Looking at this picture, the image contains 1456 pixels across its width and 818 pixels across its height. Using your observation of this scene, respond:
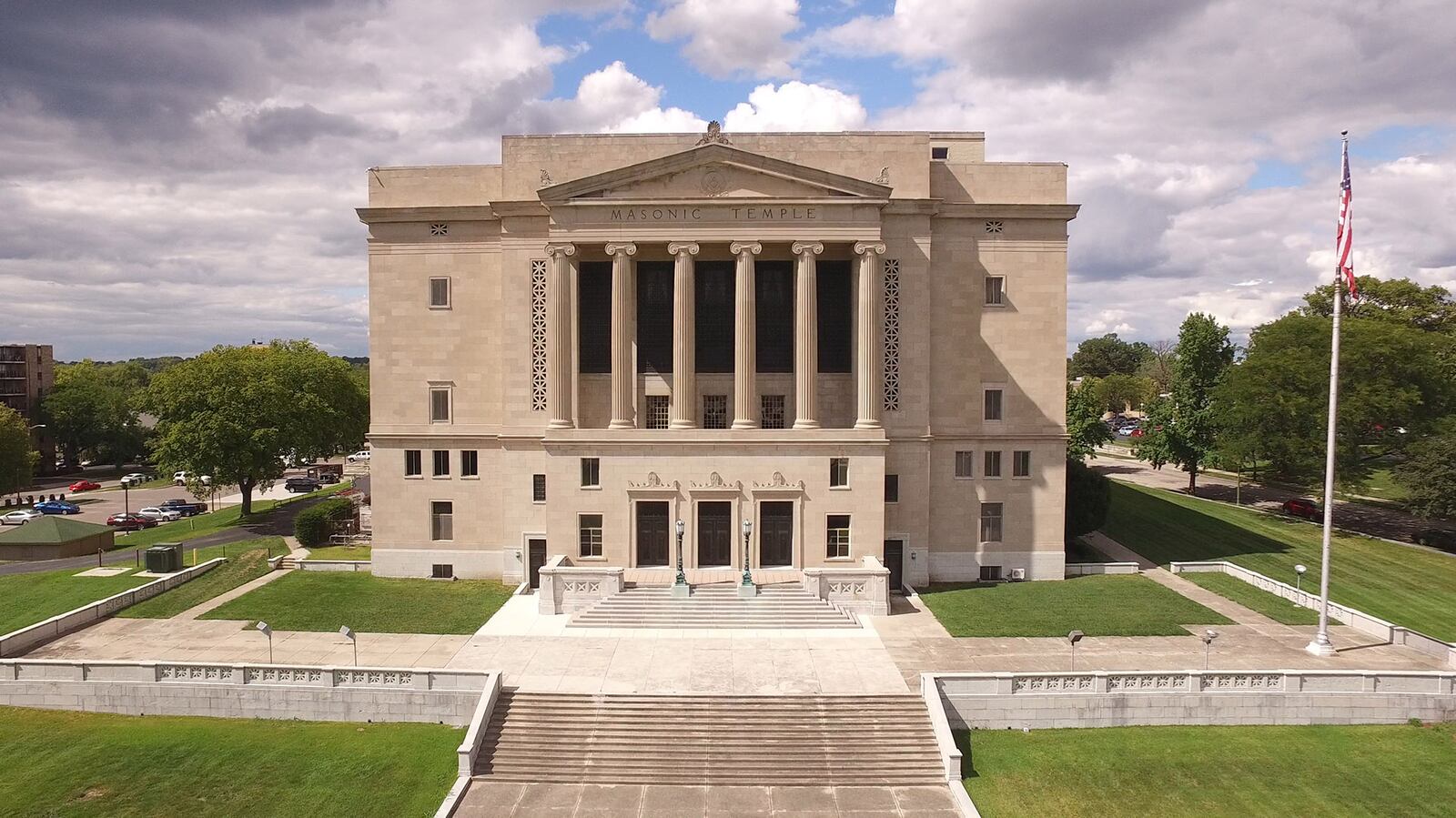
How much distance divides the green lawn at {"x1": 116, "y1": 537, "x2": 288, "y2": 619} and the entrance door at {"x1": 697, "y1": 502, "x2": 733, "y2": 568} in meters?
23.9

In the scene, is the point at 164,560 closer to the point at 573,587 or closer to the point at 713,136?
the point at 573,587

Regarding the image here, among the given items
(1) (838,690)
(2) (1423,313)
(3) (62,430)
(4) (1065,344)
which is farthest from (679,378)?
(3) (62,430)

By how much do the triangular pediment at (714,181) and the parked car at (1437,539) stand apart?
4201cm

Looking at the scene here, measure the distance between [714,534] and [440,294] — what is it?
65.1 ft

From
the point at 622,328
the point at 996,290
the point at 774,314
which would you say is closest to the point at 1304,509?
the point at 996,290

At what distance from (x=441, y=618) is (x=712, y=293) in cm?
2085

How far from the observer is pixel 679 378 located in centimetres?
3803

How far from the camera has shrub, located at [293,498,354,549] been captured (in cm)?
4803

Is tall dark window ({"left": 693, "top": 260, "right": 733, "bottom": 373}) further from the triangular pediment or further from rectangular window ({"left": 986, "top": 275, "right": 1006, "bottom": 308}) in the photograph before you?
rectangular window ({"left": 986, "top": 275, "right": 1006, "bottom": 308})

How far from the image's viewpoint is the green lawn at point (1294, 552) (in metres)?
37.2

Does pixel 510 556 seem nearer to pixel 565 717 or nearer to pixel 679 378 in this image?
pixel 679 378

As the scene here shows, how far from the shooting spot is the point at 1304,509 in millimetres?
55750

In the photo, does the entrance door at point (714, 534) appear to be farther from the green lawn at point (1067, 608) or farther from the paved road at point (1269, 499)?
the paved road at point (1269, 499)

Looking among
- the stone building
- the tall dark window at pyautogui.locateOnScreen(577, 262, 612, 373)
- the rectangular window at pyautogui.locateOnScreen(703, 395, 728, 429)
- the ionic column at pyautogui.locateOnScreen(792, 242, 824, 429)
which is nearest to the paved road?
the stone building
